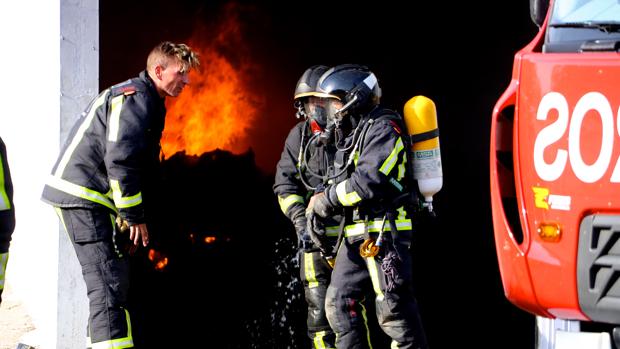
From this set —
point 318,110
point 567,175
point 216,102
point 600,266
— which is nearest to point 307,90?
point 318,110

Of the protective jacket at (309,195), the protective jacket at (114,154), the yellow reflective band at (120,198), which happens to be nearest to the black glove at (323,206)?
the protective jacket at (309,195)

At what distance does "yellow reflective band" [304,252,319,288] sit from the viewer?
6.47 m

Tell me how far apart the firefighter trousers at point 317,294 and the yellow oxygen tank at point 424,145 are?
0.98 m

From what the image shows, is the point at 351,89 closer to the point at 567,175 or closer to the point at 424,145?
the point at 424,145

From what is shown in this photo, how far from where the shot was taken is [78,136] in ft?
19.1

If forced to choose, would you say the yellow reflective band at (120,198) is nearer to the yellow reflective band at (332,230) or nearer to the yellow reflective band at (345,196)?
the yellow reflective band at (345,196)

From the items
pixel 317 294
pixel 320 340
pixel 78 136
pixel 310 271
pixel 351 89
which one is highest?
pixel 351 89

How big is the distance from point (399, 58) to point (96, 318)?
594 cm

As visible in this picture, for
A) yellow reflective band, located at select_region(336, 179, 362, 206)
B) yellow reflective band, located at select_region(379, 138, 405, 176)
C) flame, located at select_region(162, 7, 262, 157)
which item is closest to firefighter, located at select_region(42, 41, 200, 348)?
yellow reflective band, located at select_region(336, 179, 362, 206)

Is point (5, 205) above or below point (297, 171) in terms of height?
below

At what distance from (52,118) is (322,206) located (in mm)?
2109

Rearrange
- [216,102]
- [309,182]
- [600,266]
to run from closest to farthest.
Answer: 1. [600,266]
2. [309,182]
3. [216,102]

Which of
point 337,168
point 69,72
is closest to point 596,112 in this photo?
point 337,168

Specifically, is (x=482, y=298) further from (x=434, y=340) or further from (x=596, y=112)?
(x=596, y=112)
